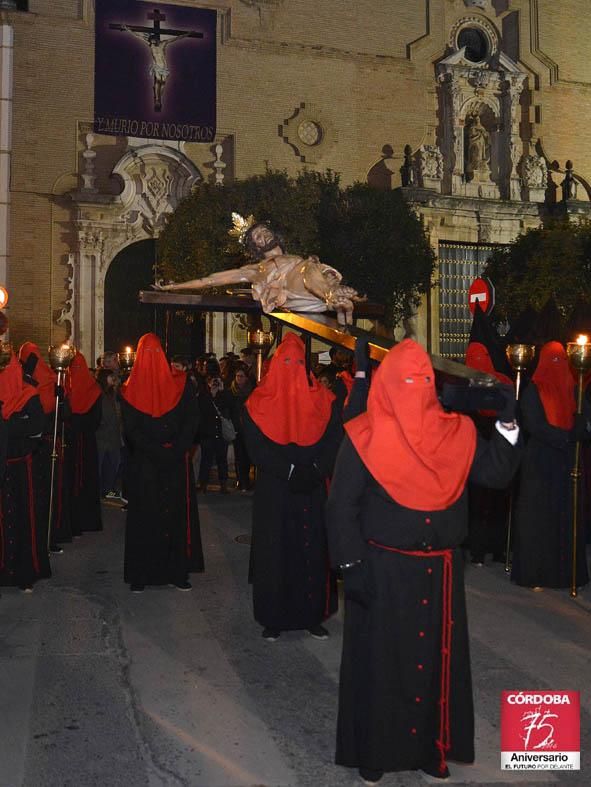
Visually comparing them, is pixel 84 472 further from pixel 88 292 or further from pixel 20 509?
pixel 88 292

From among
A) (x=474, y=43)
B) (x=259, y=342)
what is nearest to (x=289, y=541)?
(x=259, y=342)

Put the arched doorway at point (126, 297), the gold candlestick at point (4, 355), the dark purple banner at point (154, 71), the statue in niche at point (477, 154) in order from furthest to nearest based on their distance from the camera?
the statue in niche at point (477, 154), the arched doorway at point (126, 297), the dark purple banner at point (154, 71), the gold candlestick at point (4, 355)

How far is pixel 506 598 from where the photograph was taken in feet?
24.9

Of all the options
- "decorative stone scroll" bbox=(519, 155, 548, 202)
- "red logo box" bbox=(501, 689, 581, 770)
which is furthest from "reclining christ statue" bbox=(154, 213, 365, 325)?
"decorative stone scroll" bbox=(519, 155, 548, 202)

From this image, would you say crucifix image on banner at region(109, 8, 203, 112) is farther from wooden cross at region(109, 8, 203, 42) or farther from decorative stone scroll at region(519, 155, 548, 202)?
decorative stone scroll at region(519, 155, 548, 202)

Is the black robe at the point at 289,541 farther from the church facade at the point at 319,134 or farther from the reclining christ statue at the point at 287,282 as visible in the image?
the church facade at the point at 319,134

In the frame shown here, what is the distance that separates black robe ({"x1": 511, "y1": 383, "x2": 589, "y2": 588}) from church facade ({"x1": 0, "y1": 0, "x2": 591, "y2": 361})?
55.0 ft

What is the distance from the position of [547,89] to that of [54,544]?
24544mm

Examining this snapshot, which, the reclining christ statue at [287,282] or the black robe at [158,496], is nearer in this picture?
the reclining christ statue at [287,282]

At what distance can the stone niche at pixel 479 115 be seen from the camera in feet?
90.3

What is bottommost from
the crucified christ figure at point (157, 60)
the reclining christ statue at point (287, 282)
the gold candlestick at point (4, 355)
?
the gold candlestick at point (4, 355)

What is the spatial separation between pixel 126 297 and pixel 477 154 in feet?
38.0

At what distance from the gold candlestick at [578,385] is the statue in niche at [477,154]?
69.7 feet

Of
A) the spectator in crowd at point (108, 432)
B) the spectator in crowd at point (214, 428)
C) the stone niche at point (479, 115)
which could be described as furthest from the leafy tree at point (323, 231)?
the spectator in crowd at point (108, 432)
